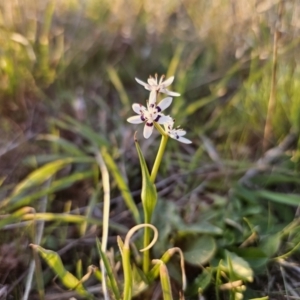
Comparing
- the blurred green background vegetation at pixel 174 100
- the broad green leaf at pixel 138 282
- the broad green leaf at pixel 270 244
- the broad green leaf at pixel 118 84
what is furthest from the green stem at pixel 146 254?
the broad green leaf at pixel 118 84

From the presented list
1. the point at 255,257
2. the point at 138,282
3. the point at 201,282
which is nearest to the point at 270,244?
the point at 255,257

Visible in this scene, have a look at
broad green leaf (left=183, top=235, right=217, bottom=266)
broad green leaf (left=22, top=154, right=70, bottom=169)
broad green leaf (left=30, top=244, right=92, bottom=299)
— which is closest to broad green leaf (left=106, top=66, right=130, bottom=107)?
broad green leaf (left=22, top=154, right=70, bottom=169)

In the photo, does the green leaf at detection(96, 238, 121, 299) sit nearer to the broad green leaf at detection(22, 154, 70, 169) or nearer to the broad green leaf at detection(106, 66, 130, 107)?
the broad green leaf at detection(22, 154, 70, 169)

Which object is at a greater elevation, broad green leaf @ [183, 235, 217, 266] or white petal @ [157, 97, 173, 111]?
white petal @ [157, 97, 173, 111]

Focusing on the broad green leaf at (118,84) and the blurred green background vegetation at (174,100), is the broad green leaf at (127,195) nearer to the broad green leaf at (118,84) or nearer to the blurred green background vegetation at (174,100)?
the blurred green background vegetation at (174,100)

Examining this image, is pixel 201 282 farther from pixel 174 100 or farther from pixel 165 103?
pixel 174 100

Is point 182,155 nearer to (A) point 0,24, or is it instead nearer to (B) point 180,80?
(B) point 180,80
